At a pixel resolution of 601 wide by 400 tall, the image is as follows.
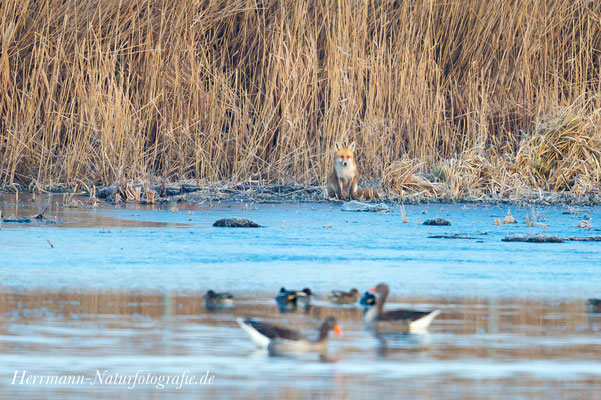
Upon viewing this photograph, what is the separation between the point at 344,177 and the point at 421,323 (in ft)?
24.1

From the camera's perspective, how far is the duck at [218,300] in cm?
624

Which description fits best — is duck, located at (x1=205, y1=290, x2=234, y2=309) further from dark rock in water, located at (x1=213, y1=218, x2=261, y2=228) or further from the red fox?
the red fox

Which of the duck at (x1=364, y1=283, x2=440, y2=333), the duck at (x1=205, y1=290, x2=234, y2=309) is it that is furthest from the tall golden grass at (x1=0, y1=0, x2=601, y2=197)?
the duck at (x1=364, y1=283, x2=440, y2=333)

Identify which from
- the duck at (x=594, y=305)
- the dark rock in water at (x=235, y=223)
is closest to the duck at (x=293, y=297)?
the duck at (x=594, y=305)

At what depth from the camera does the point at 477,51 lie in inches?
588

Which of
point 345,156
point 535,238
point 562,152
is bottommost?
point 535,238

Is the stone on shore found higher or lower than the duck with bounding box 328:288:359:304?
higher

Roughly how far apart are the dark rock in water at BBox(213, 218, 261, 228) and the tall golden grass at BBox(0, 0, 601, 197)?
3378 millimetres

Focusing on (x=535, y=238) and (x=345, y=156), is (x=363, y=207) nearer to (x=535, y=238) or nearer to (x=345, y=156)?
(x=345, y=156)

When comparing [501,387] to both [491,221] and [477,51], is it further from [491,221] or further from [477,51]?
[477,51]

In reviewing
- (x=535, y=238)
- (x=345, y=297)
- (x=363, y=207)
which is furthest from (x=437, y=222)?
(x=345, y=297)

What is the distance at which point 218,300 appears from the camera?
6.26 metres

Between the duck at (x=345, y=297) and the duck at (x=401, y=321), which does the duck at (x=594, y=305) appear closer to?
the duck at (x=401, y=321)

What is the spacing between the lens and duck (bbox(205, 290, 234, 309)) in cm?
624
